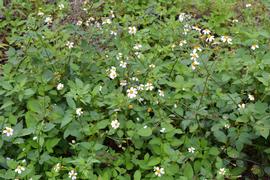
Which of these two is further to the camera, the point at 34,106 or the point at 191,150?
the point at 34,106

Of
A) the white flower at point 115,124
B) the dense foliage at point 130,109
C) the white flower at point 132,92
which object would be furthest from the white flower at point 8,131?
the white flower at point 132,92

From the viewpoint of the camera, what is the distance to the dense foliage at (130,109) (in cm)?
257

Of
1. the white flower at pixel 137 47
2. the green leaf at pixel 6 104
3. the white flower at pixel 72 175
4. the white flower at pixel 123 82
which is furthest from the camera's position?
the white flower at pixel 137 47

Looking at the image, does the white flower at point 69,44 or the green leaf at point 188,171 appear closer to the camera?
the green leaf at point 188,171

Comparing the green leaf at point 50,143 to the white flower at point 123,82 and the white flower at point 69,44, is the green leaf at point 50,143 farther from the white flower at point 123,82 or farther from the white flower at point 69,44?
the white flower at point 69,44

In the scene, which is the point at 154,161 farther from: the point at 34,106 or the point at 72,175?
the point at 34,106

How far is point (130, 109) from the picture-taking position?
2.76 m

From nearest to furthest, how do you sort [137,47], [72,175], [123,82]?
[72,175] < [123,82] < [137,47]

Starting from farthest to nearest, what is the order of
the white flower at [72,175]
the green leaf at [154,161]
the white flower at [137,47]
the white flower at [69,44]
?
1. the white flower at [137,47]
2. the white flower at [69,44]
3. the green leaf at [154,161]
4. the white flower at [72,175]

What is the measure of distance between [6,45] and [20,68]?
74 centimetres

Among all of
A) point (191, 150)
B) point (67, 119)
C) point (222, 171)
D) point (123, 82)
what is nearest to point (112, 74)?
point (123, 82)

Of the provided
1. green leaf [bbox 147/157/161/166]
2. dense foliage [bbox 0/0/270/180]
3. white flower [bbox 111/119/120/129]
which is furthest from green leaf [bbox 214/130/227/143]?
white flower [bbox 111/119/120/129]

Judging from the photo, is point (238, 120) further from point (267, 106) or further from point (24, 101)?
point (24, 101)

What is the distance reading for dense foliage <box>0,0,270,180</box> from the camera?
101 inches
